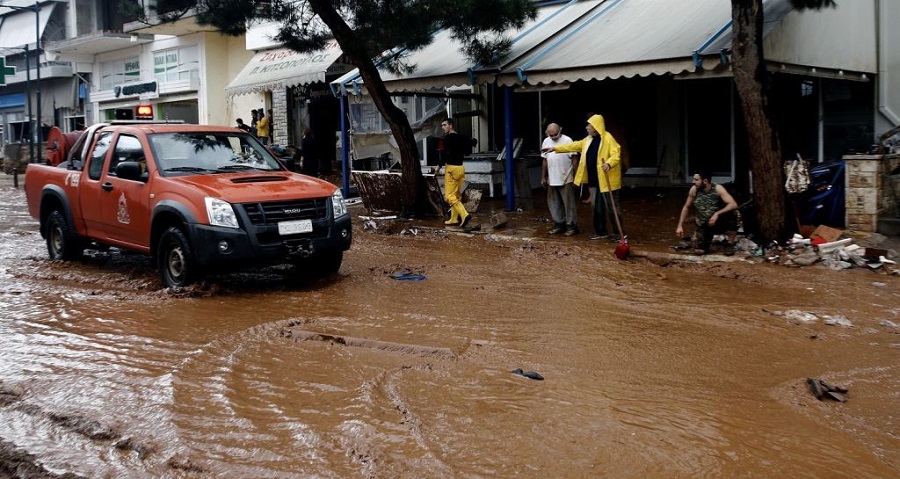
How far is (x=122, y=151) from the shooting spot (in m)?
9.80

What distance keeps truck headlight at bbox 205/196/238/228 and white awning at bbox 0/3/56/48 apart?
32495mm

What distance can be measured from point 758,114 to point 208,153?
6475 mm

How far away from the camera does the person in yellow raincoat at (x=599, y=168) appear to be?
37.9 feet

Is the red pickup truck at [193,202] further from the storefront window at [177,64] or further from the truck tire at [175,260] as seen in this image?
the storefront window at [177,64]

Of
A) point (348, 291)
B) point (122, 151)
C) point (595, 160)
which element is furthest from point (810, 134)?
point (122, 151)

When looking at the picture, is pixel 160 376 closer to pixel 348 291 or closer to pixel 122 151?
pixel 348 291

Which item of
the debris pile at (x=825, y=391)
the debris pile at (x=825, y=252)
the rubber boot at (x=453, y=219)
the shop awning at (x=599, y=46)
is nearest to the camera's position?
the debris pile at (x=825, y=391)

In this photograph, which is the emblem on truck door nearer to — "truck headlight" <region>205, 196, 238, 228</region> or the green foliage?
"truck headlight" <region>205, 196, 238, 228</region>

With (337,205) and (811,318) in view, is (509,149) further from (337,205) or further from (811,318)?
(811,318)

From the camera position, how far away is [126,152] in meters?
9.74

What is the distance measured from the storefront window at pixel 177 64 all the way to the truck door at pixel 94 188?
1998cm

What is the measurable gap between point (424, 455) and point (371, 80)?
10.9 m

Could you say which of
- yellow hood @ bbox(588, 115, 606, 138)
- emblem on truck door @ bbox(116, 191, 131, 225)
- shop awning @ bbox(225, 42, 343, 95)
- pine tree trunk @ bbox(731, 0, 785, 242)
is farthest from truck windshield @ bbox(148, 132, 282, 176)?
shop awning @ bbox(225, 42, 343, 95)

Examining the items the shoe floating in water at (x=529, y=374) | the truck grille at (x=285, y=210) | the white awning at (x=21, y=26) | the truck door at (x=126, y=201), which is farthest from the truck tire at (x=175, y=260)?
the white awning at (x=21, y=26)
